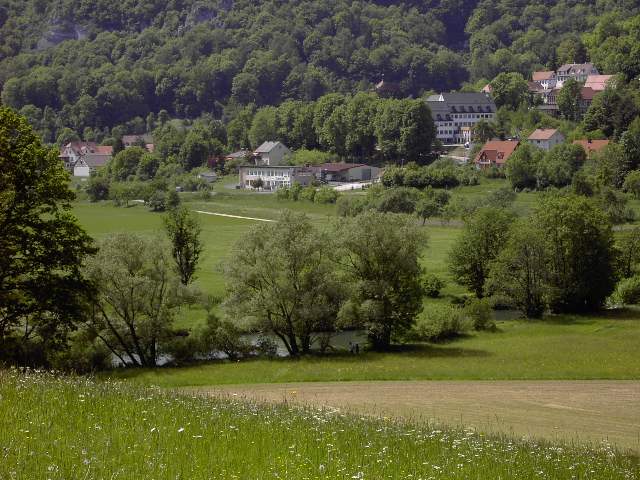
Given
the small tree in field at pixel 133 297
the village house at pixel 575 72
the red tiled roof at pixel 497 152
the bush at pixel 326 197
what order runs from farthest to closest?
1. the village house at pixel 575 72
2. the red tiled roof at pixel 497 152
3. the bush at pixel 326 197
4. the small tree in field at pixel 133 297

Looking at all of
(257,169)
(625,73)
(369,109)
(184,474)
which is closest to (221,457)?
(184,474)

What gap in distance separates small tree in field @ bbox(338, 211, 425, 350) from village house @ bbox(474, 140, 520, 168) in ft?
248

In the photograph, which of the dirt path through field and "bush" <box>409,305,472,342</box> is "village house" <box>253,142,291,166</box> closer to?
"bush" <box>409,305,472,342</box>

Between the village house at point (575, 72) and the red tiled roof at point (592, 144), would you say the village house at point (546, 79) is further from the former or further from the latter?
the red tiled roof at point (592, 144)

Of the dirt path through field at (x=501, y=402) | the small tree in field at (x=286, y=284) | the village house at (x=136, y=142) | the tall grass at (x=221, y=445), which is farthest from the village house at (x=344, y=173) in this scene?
the tall grass at (x=221, y=445)

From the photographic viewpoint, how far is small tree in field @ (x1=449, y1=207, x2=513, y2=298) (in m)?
54.9

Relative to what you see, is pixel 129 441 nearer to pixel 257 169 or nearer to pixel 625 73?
pixel 257 169

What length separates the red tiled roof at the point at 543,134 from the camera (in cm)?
11906

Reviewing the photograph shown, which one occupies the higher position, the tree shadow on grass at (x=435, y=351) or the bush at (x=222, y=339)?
the bush at (x=222, y=339)

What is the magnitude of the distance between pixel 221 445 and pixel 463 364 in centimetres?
2373

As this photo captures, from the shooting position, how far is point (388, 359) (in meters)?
38.2

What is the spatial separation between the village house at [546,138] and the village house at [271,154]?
1679 inches

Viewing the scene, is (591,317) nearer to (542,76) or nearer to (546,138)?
(546,138)

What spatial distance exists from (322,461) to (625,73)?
13928 centimetres
